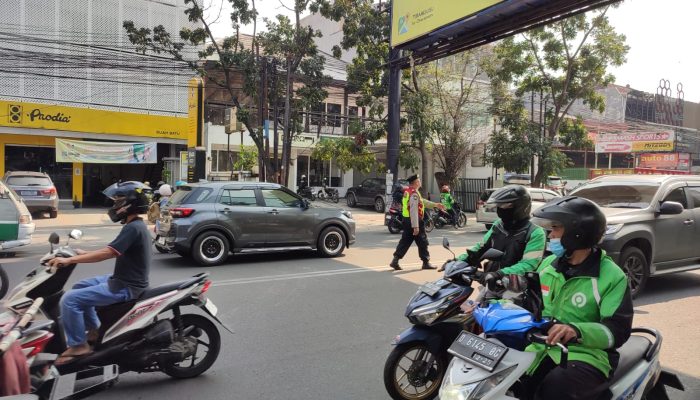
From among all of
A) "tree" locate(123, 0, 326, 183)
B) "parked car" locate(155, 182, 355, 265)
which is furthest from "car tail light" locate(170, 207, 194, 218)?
"tree" locate(123, 0, 326, 183)

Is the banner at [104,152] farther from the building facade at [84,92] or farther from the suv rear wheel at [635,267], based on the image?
the suv rear wheel at [635,267]

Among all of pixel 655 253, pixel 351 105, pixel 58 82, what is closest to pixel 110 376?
pixel 655 253

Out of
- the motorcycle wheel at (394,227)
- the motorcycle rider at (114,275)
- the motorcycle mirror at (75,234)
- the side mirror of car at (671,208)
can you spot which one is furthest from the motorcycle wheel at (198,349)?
the motorcycle wheel at (394,227)

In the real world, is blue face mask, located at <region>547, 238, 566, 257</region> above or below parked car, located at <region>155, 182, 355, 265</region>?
above

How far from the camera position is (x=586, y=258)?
2.68 m

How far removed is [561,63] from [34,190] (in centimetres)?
2029

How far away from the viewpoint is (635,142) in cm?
3784

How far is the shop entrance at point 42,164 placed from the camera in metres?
21.8

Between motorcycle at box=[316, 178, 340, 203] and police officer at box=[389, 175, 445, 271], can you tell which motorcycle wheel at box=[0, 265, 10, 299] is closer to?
police officer at box=[389, 175, 445, 271]

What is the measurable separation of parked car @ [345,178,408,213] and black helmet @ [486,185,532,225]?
1952 centimetres

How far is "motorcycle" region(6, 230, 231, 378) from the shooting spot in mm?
3811

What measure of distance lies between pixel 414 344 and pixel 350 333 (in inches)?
73.7

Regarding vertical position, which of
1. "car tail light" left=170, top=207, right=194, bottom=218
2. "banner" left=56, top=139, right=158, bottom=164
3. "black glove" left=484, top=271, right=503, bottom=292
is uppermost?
"banner" left=56, top=139, right=158, bottom=164

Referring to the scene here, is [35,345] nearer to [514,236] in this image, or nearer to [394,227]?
[514,236]
